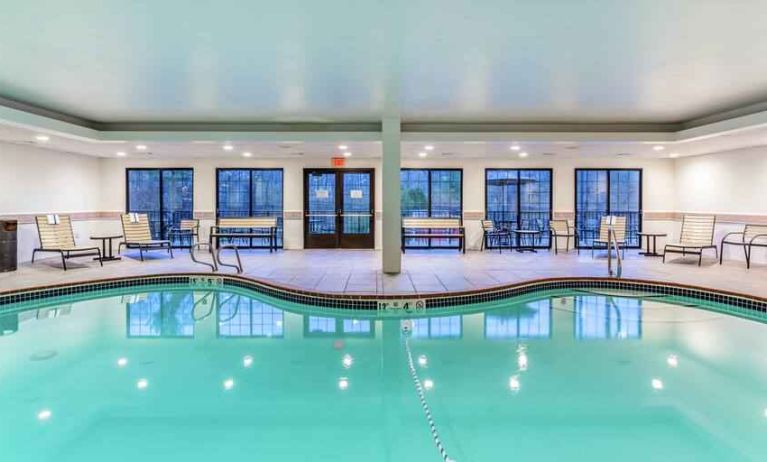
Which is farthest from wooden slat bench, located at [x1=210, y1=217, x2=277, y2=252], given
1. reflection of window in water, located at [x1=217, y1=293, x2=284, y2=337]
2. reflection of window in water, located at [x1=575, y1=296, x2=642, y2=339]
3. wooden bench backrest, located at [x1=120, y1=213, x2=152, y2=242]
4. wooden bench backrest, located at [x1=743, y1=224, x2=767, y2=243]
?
wooden bench backrest, located at [x1=743, y1=224, x2=767, y2=243]

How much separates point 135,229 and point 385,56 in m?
7.00

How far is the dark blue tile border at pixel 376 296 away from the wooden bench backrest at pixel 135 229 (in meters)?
2.53

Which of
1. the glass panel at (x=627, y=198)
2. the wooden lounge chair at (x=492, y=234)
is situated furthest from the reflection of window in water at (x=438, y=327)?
the glass panel at (x=627, y=198)

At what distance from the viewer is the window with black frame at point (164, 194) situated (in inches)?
444

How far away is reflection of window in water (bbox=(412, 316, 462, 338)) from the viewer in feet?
→ 15.1

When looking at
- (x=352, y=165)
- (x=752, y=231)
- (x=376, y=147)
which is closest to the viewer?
(x=752, y=231)

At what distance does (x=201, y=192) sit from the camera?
11203 mm

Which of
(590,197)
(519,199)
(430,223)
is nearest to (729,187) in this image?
(590,197)

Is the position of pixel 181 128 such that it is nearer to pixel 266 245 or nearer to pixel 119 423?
pixel 266 245

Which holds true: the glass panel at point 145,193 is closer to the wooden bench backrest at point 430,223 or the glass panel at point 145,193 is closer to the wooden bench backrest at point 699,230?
the wooden bench backrest at point 430,223

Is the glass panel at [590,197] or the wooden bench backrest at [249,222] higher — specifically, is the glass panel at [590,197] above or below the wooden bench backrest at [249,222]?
above

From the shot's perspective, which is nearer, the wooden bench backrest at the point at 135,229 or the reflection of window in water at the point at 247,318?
the reflection of window in water at the point at 247,318

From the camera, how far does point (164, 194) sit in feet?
37.1

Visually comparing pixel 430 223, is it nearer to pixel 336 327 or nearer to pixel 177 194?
pixel 177 194
